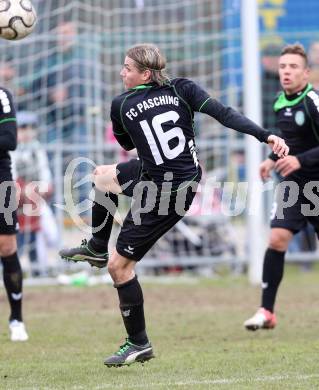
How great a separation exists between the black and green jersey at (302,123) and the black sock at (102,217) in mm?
1889

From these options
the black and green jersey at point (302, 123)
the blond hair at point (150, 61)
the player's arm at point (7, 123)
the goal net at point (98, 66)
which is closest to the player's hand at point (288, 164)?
the black and green jersey at point (302, 123)

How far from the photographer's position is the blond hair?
610 cm

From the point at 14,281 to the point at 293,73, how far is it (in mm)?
2846

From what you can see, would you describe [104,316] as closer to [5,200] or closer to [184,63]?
[5,200]

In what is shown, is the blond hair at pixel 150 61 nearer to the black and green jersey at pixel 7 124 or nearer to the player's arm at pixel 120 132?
the player's arm at pixel 120 132

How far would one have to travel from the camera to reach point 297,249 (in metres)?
13.2

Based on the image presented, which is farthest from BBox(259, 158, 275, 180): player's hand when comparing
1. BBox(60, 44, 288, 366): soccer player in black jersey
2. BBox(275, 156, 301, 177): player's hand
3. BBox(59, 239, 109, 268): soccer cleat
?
BBox(59, 239, 109, 268): soccer cleat

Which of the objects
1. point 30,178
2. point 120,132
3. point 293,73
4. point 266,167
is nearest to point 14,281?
point 120,132

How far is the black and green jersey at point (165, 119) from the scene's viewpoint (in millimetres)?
6059

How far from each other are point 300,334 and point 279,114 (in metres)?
1.83

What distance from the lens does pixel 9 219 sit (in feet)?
24.5

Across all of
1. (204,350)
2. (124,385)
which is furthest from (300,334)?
(124,385)

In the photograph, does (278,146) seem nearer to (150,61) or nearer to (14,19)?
(150,61)

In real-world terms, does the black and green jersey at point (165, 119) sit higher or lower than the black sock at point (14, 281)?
higher
